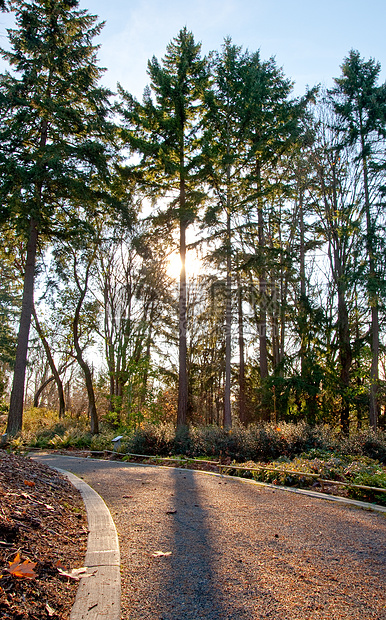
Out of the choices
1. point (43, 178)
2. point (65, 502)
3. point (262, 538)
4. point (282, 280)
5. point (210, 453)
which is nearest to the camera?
point (262, 538)

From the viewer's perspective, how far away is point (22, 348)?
15211 millimetres

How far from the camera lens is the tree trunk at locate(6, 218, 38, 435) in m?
14.8

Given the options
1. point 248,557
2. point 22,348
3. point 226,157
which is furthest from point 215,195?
point 248,557

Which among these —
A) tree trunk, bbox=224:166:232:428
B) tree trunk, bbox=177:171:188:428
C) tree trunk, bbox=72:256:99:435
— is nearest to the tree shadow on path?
tree trunk, bbox=177:171:188:428

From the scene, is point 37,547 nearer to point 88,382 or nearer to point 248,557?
point 248,557

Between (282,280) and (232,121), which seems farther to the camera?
(282,280)

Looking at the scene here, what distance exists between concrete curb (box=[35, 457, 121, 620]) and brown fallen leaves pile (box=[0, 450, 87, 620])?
6 centimetres

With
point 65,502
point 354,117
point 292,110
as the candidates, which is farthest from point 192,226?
point 65,502

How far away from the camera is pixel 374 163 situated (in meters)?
16.1

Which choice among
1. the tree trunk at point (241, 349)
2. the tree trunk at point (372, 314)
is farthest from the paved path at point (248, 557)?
the tree trunk at point (241, 349)

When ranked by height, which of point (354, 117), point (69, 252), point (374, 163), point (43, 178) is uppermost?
point (354, 117)

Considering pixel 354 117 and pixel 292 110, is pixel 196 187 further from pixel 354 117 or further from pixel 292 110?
pixel 354 117

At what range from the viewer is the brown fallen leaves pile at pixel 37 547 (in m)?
2.01

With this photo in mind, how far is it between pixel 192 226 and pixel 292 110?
7.76 meters
